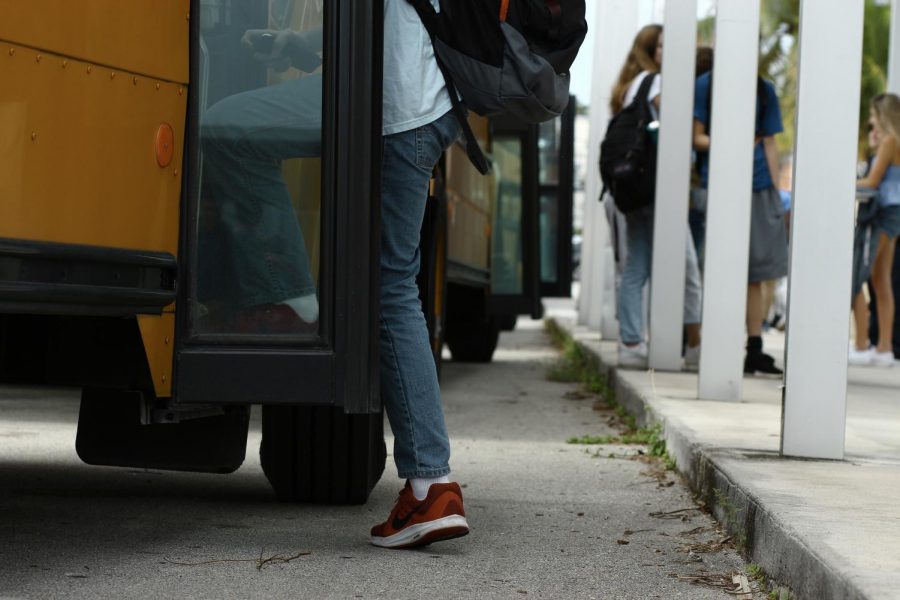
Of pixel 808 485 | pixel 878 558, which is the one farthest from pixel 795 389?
pixel 878 558

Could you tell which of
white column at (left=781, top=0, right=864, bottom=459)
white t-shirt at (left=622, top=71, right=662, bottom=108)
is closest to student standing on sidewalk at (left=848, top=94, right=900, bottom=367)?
white t-shirt at (left=622, top=71, right=662, bottom=108)

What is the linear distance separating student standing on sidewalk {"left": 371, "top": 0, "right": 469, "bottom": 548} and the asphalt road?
137 mm

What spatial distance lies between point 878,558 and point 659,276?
5300 mm

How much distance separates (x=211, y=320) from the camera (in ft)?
11.8

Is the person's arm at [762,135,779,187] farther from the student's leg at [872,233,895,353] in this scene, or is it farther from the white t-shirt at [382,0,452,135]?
the white t-shirt at [382,0,452,135]

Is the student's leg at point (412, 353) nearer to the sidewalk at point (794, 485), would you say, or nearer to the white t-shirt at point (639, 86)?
the sidewalk at point (794, 485)

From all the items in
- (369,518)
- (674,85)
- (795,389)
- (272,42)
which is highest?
(674,85)

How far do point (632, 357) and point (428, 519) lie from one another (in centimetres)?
513

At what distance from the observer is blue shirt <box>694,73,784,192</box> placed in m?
8.32

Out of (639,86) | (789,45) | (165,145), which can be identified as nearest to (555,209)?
(639,86)

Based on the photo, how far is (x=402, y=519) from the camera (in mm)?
3885

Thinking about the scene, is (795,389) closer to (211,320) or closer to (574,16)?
(574,16)

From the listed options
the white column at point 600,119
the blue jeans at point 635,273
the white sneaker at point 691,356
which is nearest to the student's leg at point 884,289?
the white sneaker at point 691,356

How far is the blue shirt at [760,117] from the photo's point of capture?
8320mm
